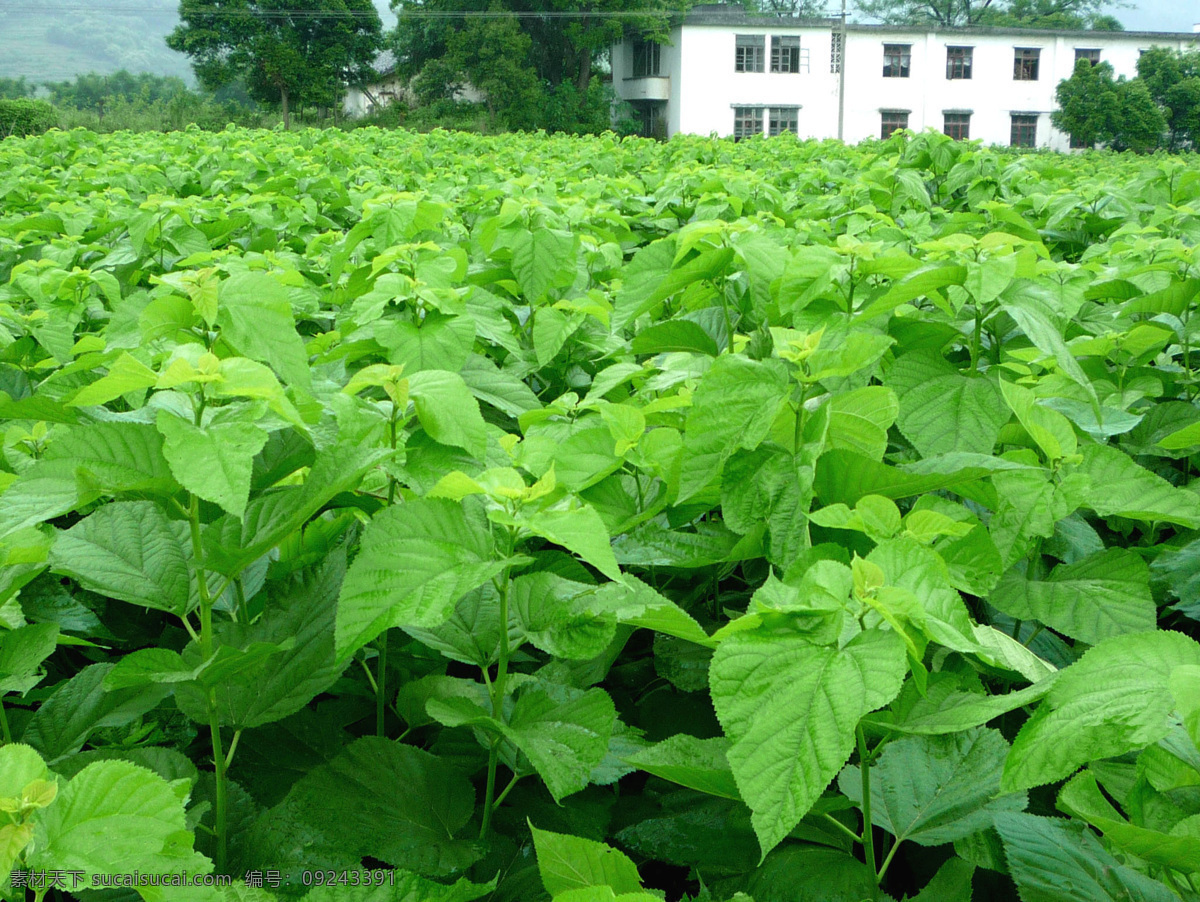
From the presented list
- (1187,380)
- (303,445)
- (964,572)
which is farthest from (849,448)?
(1187,380)

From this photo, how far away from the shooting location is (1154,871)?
3.25 ft

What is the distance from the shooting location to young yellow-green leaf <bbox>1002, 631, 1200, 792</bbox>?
0.84m

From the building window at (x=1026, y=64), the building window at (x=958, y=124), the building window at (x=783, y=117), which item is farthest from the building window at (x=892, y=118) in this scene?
the building window at (x=1026, y=64)

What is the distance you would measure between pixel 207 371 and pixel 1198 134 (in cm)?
5494

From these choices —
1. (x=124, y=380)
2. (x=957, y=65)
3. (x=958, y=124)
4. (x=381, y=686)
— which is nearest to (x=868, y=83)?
(x=957, y=65)

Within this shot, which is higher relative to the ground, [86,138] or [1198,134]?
[1198,134]

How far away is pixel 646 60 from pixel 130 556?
56.0 metres

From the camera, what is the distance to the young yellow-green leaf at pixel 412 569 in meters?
1.00

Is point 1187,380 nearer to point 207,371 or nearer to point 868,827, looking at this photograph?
point 868,827

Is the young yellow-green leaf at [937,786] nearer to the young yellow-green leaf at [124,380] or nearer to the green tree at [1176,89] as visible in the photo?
the young yellow-green leaf at [124,380]

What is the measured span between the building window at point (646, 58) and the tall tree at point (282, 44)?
1463 centimetres

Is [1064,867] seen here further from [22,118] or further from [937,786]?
[22,118]

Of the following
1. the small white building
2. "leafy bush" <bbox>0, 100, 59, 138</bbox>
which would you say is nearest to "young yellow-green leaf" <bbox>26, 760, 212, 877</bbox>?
"leafy bush" <bbox>0, 100, 59, 138</bbox>

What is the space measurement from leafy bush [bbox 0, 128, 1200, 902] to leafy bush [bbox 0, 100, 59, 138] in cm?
2423
